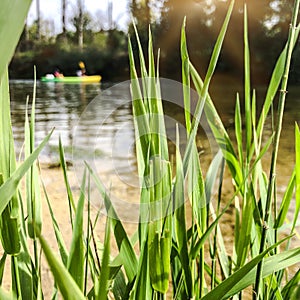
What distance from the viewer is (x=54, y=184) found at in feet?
6.31

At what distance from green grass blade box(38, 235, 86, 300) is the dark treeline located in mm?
4203

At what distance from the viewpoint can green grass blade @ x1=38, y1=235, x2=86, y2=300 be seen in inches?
3.6

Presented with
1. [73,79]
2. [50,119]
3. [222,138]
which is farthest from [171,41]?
[222,138]

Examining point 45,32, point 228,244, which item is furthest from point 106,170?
point 45,32

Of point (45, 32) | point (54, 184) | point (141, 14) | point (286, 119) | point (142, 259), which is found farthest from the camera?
point (45, 32)

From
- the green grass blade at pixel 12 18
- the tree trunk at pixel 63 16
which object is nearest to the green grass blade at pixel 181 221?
the green grass blade at pixel 12 18

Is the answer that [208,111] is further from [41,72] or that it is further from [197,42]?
[41,72]

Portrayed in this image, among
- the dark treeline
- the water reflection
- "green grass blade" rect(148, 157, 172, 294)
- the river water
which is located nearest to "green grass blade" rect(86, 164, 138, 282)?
"green grass blade" rect(148, 157, 172, 294)

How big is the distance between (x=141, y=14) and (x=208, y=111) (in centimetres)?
774

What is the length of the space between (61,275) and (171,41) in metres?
9.04

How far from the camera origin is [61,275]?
0.33ft

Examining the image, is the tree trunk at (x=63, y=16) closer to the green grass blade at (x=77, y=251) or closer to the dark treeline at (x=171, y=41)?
the dark treeline at (x=171, y=41)

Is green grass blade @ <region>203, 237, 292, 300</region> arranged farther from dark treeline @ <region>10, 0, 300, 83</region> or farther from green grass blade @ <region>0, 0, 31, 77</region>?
dark treeline @ <region>10, 0, 300, 83</region>

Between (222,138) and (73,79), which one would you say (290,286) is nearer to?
(222,138)
